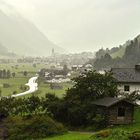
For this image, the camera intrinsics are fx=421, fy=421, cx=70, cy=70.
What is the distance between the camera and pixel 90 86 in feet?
198

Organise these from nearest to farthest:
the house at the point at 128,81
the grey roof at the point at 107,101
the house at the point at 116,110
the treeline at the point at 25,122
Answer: the treeline at the point at 25,122 → the grey roof at the point at 107,101 → the house at the point at 116,110 → the house at the point at 128,81

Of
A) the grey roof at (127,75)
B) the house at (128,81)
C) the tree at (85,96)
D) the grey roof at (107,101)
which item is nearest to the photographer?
the grey roof at (107,101)

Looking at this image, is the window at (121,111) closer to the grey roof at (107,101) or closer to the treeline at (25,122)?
the grey roof at (107,101)

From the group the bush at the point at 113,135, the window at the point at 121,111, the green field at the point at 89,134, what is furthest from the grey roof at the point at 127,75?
the bush at the point at 113,135

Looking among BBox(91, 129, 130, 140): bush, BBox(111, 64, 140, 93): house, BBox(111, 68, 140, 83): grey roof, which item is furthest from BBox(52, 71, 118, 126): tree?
BBox(91, 129, 130, 140): bush

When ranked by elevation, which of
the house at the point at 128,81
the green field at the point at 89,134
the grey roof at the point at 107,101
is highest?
the house at the point at 128,81

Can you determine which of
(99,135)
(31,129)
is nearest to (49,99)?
(31,129)

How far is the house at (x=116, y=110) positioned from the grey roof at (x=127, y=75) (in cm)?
1247

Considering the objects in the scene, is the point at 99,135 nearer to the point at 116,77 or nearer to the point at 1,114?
the point at 1,114

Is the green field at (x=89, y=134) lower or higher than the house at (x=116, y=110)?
lower

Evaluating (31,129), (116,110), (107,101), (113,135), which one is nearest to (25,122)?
(31,129)

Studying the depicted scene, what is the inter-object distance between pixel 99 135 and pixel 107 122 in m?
15.3

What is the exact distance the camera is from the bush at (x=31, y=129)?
4844cm

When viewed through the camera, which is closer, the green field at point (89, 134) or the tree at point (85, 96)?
the green field at point (89, 134)
